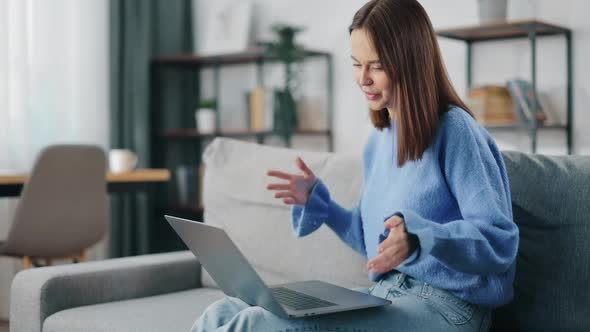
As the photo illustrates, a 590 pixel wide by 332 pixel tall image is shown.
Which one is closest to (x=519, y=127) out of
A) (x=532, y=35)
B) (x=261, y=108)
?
(x=532, y=35)

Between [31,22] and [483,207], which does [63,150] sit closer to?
[31,22]

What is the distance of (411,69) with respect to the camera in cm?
146

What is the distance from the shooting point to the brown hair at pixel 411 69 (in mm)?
1453

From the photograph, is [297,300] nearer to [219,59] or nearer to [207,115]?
[207,115]

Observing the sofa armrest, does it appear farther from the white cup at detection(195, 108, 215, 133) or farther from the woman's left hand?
the white cup at detection(195, 108, 215, 133)

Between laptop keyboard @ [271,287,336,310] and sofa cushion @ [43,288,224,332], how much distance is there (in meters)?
0.29

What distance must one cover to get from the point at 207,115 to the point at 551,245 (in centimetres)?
283

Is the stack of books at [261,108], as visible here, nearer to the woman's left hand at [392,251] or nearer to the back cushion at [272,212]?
the back cushion at [272,212]

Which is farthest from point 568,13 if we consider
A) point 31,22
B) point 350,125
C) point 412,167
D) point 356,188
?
point 31,22

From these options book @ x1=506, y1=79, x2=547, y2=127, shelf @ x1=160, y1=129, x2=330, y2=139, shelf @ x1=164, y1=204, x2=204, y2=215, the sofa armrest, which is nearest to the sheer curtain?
shelf @ x1=160, y1=129, x2=330, y2=139

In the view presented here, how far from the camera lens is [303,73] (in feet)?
13.6

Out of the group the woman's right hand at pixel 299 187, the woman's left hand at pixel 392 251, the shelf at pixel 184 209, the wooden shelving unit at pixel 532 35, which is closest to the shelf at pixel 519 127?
the wooden shelving unit at pixel 532 35

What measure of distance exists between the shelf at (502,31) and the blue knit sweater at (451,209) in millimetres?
1724

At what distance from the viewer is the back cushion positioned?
190cm
